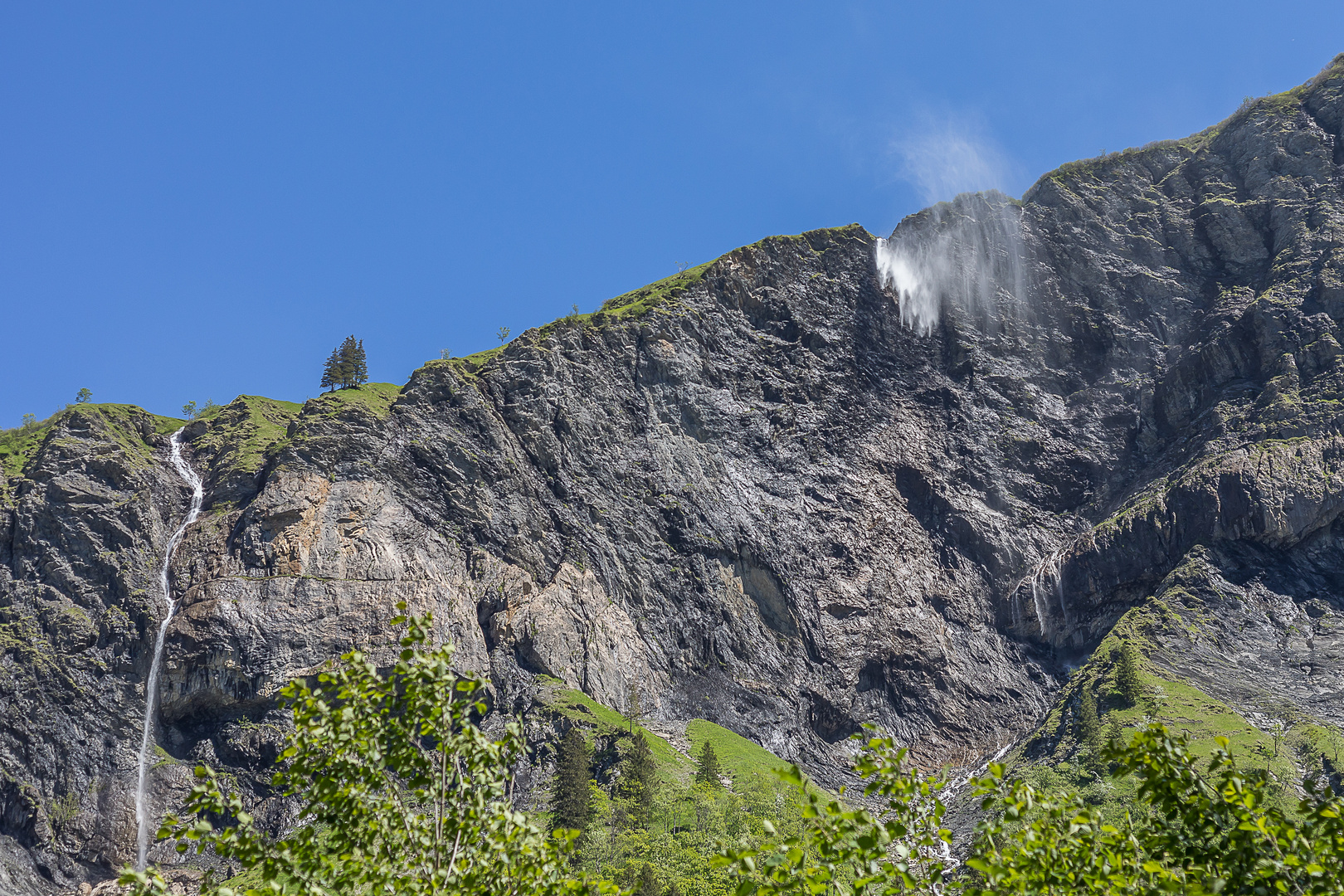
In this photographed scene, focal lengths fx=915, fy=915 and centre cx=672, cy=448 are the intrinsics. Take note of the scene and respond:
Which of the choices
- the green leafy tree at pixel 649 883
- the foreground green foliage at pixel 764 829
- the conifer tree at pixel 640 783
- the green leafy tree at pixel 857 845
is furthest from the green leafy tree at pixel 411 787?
the conifer tree at pixel 640 783

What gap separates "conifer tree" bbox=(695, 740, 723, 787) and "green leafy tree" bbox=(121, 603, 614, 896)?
7329 cm

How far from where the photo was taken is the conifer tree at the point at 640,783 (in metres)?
76.1

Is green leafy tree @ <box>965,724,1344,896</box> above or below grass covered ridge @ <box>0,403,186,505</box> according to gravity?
below

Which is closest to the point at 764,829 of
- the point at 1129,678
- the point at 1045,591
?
the point at 1129,678

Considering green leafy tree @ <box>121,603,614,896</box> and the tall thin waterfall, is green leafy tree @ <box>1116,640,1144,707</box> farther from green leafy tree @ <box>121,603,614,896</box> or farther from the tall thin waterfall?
green leafy tree @ <box>121,603,614,896</box>

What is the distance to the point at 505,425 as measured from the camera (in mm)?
117188

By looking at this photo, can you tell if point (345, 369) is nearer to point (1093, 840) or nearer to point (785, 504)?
point (785, 504)

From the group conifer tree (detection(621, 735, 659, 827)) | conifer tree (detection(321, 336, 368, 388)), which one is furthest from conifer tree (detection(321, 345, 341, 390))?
conifer tree (detection(621, 735, 659, 827))

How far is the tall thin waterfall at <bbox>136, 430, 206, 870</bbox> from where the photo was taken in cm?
8162

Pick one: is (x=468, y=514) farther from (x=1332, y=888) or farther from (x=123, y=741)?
(x=1332, y=888)

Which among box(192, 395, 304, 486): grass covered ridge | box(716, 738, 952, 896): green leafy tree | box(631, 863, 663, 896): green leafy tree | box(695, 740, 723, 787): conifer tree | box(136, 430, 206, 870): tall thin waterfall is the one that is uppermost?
box(192, 395, 304, 486): grass covered ridge

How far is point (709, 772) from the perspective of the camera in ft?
275

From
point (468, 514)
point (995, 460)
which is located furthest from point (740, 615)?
point (995, 460)

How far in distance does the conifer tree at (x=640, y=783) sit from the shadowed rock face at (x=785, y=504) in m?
17.3
